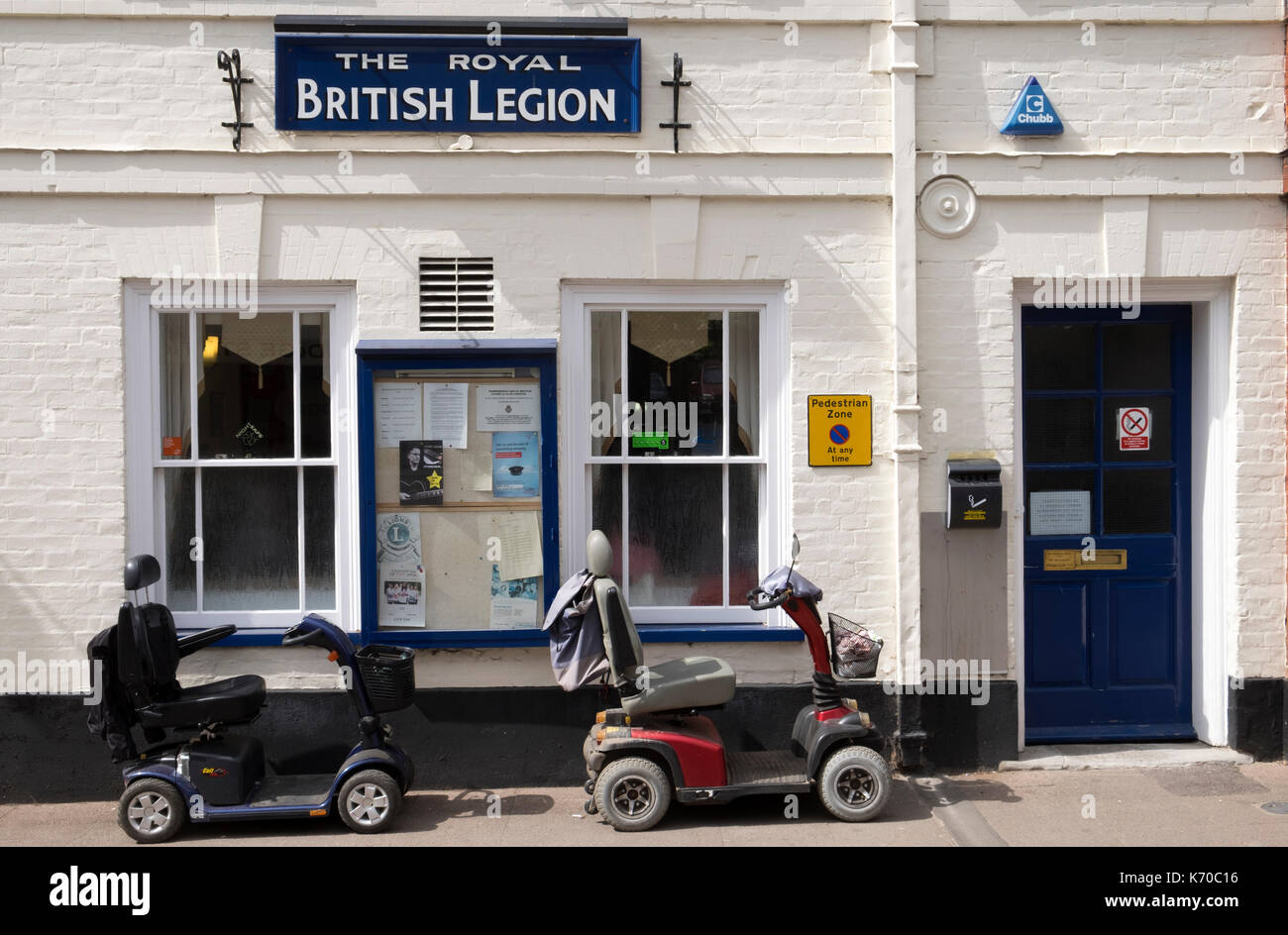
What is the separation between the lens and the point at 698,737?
5883 millimetres

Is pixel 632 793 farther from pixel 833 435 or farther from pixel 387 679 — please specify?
pixel 833 435

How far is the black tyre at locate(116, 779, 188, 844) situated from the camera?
5719mm

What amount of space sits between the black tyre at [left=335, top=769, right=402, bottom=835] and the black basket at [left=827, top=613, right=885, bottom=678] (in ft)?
7.89

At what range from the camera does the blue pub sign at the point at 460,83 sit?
255 inches

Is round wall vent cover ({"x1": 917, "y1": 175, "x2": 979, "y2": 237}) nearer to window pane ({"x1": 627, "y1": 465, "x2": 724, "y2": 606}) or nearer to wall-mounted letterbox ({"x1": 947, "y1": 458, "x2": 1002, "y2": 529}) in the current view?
wall-mounted letterbox ({"x1": 947, "y1": 458, "x2": 1002, "y2": 529})

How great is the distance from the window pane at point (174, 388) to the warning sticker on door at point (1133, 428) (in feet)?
18.6

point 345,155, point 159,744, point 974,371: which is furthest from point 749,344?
point 159,744

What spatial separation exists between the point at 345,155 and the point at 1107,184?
174 inches

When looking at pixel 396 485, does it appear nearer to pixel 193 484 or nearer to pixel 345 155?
pixel 193 484

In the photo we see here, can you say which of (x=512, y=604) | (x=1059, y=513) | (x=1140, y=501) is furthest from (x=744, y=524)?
(x=1140, y=501)

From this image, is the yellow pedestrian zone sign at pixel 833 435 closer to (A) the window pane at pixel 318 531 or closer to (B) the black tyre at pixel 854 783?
(B) the black tyre at pixel 854 783

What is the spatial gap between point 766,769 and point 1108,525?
2.78 m

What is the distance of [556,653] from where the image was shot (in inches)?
237

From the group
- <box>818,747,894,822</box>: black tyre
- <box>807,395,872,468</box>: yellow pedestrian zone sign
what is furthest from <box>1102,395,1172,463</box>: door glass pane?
<box>818,747,894,822</box>: black tyre
